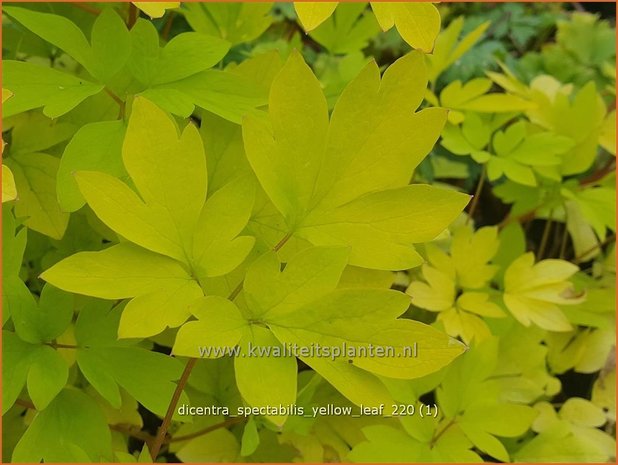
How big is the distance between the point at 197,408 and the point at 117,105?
1.14 ft

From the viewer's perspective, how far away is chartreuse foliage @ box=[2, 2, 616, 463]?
51 centimetres

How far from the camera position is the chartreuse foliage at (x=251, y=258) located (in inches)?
20.0

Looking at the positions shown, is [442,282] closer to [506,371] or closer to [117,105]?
[506,371]

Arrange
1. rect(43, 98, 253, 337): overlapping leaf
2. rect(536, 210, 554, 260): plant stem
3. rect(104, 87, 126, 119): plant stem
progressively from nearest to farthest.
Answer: rect(43, 98, 253, 337): overlapping leaf, rect(104, 87, 126, 119): plant stem, rect(536, 210, 554, 260): plant stem

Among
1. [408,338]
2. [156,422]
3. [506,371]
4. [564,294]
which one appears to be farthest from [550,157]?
[156,422]

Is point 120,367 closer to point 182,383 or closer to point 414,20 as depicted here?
point 182,383

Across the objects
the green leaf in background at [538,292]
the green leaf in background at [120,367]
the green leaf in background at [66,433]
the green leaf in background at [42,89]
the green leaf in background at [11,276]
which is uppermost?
the green leaf in background at [42,89]

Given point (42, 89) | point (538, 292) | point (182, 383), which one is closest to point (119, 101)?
point (42, 89)

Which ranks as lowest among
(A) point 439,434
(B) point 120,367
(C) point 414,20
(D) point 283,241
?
(A) point 439,434

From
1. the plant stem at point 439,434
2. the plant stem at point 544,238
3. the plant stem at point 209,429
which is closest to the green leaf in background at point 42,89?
the plant stem at point 209,429

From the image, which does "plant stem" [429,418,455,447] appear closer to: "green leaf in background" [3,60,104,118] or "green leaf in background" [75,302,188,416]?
"green leaf in background" [75,302,188,416]

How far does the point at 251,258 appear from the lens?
60 cm

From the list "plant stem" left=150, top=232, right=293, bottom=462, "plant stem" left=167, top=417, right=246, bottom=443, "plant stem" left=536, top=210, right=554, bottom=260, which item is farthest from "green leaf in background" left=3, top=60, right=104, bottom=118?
"plant stem" left=536, top=210, right=554, bottom=260

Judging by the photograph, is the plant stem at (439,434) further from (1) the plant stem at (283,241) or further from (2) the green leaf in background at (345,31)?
(2) the green leaf in background at (345,31)
